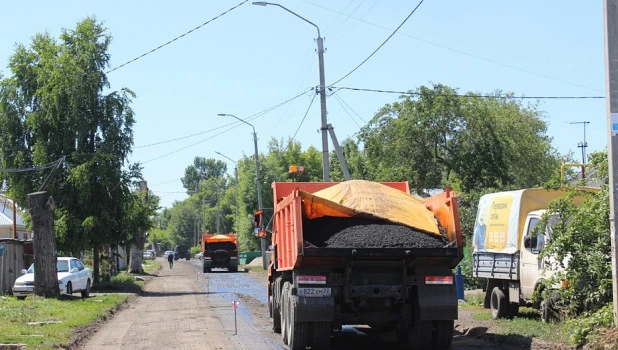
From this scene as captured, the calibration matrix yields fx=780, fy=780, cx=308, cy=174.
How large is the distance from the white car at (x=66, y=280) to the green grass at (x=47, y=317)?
3.43 feet

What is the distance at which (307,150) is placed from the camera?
89750 millimetres

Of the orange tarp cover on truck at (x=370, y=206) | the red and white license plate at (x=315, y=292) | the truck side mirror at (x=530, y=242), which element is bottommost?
the red and white license plate at (x=315, y=292)

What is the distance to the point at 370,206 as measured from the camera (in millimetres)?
12664

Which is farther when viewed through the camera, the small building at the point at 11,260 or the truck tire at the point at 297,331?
the small building at the point at 11,260

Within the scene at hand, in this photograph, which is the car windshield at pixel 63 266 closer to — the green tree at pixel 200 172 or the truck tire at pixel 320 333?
the truck tire at pixel 320 333

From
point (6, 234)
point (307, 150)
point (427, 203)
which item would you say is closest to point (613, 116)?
point (427, 203)

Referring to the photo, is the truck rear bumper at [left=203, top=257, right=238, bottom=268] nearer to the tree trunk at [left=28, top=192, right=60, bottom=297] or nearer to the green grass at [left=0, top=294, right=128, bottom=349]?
the green grass at [left=0, top=294, right=128, bottom=349]

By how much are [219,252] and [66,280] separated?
27648 millimetres

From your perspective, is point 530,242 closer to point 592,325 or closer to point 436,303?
point 592,325

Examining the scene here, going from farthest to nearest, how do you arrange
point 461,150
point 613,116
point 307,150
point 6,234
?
point 307,150 < point 6,234 < point 461,150 < point 613,116

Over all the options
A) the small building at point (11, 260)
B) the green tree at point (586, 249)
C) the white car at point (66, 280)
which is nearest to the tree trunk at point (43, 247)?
the white car at point (66, 280)

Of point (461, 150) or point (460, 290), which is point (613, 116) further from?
point (461, 150)

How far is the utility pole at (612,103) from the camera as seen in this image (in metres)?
10.7

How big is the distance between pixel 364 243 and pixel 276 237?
3.83 metres
